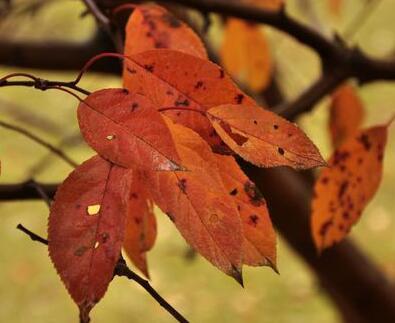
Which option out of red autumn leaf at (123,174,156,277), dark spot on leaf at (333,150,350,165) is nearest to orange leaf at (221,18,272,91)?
dark spot on leaf at (333,150,350,165)

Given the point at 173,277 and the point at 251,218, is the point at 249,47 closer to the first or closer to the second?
the point at 251,218

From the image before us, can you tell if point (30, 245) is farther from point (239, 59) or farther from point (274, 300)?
point (239, 59)

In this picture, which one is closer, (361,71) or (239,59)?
(361,71)

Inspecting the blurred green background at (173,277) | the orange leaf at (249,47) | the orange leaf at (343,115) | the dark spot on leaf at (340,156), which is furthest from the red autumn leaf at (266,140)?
the blurred green background at (173,277)

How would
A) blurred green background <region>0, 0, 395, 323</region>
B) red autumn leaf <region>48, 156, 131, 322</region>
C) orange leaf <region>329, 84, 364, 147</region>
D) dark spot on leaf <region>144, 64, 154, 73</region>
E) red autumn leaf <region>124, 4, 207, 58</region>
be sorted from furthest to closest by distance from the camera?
blurred green background <region>0, 0, 395, 323</region> → orange leaf <region>329, 84, 364, 147</region> → red autumn leaf <region>124, 4, 207, 58</region> → dark spot on leaf <region>144, 64, 154, 73</region> → red autumn leaf <region>48, 156, 131, 322</region>

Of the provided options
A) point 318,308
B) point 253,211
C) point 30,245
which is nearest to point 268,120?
point 253,211

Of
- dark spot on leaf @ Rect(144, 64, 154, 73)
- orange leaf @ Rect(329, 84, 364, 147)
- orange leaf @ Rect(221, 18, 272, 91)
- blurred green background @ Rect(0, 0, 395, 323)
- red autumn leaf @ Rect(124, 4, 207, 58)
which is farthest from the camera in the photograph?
blurred green background @ Rect(0, 0, 395, 323)

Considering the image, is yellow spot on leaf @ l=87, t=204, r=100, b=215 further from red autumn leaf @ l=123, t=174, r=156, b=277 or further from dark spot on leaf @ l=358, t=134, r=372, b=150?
dark spot on leaf @ l=358, t=134, r=372, b=150
